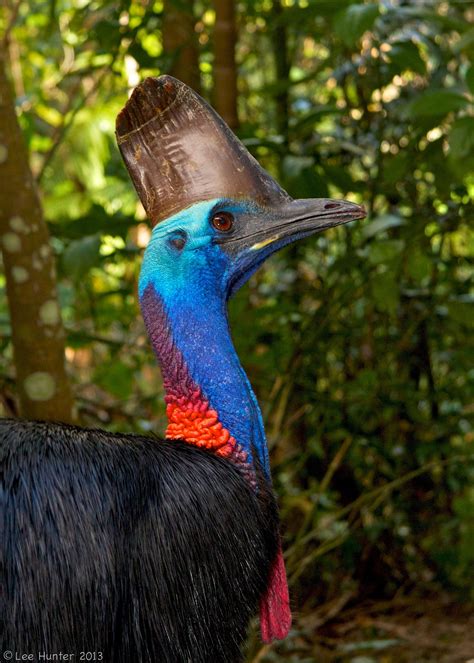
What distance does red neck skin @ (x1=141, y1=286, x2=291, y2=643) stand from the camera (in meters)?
1.64

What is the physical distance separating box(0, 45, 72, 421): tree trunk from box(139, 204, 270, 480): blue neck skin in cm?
61

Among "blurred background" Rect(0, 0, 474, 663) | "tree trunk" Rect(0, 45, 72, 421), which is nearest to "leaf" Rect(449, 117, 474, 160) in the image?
"blurred background" Rect(0, 0, 474, 663)

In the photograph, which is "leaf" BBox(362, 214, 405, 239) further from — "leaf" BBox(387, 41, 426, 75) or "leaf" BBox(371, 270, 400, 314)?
"leaf" BBox(387, 41, 426, 75)

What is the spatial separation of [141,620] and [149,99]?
82 cm

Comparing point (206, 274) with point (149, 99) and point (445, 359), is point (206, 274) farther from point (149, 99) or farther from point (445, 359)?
point (445, 359)

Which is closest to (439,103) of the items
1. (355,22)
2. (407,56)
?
(355,22)

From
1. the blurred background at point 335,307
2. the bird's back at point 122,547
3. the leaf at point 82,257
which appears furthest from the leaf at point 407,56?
Answer: the bird's back at point 122,547

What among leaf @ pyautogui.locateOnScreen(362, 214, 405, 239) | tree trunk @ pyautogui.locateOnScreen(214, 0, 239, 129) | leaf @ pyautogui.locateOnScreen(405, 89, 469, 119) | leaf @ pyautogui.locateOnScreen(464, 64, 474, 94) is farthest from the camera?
tree trunk @ pyautogui.locateOnScreen(214, 0, 239, 129)

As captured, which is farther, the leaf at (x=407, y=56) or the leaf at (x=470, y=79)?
the leaf at (x=407, y=56)

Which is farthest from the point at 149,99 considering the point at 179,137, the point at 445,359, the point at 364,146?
the point at 445,359

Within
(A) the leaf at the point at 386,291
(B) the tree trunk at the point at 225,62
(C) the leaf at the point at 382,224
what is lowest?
(A) the leaf at the point at 386,291

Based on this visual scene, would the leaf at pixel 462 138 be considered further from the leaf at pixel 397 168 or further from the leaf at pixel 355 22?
the leaf at pixel 397 168

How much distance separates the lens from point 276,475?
130 inches

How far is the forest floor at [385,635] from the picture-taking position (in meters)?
2.90
